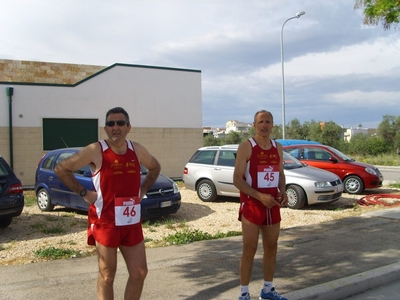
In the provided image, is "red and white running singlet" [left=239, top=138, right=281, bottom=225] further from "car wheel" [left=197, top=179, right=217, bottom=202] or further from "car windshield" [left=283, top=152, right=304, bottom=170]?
"car wheel" [left=197, top=179, right=217, bottom=202]

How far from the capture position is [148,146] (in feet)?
62.2

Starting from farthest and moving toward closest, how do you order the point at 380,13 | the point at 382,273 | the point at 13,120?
the point at 13,120, the point at 380,13, the point at 382,273

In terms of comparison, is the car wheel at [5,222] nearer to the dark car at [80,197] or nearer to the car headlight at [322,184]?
the dark car at [80,197]

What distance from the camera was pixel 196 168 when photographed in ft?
42.6

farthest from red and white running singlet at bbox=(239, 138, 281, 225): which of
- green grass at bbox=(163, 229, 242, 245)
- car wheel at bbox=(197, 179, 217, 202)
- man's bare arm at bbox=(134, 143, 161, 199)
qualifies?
car wheel at bbox=(197, 179, 217, 202)

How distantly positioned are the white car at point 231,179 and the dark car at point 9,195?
5.66m

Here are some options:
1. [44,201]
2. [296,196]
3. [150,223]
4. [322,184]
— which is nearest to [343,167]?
[322,184]

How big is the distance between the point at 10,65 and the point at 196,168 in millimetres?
12211

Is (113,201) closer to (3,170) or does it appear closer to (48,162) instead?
(3,170)

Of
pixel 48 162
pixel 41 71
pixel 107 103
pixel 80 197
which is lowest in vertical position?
pixel 80 197

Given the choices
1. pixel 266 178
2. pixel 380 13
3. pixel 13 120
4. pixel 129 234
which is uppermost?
pixel 380 13

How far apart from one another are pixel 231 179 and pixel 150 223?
11.4 ft

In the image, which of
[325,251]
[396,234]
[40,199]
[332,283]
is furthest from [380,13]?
[40,199]

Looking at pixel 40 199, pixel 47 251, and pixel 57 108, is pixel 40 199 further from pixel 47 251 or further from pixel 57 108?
pixel 57 108
